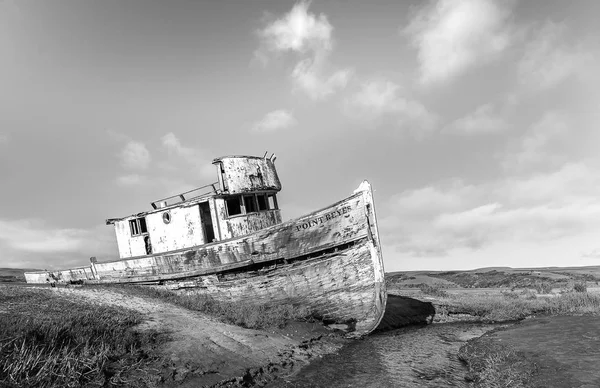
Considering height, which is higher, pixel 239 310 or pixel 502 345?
pixel 239 310

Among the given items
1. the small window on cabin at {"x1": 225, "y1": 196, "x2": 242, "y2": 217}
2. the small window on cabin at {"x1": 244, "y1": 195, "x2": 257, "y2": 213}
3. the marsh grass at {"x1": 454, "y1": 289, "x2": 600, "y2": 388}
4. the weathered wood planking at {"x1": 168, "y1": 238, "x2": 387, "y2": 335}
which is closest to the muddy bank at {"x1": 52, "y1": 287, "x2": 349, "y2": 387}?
the weathered wood planking at {"x1": 168, "y1": 238, "x2": 387, "y2": 335}

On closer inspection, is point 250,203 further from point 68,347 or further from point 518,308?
point 518,308

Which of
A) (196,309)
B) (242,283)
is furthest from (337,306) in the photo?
(196,309)

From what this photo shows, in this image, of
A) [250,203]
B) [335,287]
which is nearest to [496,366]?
[335,287]

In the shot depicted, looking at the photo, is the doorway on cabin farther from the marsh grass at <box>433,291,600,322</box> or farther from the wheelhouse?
the marsh grass at <box>433,291,600,322</box>

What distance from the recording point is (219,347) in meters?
8.52

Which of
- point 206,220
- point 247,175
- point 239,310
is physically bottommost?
point 239,310

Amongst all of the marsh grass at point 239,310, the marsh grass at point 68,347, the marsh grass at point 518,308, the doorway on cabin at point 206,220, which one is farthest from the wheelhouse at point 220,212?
the marsh grass at point 518,308

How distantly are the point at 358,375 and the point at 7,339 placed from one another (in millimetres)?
6859

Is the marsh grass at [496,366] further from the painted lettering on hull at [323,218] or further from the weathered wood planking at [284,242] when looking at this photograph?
the painted lettering on hull at [323,218]

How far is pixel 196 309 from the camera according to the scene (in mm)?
12430

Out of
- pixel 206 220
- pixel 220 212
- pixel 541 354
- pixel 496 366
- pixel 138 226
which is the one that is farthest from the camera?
pixel 138 226

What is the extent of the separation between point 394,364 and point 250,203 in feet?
29.0

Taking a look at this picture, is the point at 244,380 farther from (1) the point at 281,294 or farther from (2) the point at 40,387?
(1) the point at 281,294
